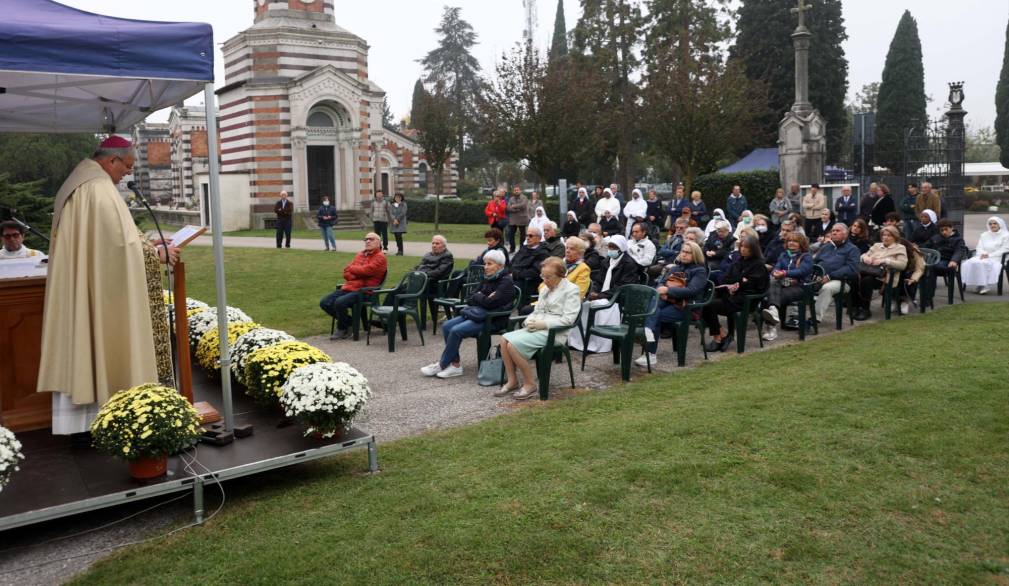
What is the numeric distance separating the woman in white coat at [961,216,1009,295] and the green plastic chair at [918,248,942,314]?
1.44 meters

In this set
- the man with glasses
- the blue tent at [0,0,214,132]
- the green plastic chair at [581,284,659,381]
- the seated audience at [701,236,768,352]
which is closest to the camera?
the blue tent at [0,0,214,132]

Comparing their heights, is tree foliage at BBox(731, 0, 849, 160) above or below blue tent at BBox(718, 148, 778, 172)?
above

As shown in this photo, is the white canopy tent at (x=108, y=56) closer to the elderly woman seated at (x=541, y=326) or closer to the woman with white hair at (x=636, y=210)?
the elderly woman seated at (x=541, y=326)

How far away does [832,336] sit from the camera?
10625 millimetres

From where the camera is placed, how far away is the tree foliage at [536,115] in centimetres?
2597

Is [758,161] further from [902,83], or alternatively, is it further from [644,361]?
[644,361]

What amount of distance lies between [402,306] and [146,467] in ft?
20.4

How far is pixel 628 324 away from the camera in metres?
8.66

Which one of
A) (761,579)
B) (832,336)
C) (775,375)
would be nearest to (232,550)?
(761,579)

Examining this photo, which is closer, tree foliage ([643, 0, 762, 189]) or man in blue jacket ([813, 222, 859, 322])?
man in blue jacket ([813, 222, 859, 322])

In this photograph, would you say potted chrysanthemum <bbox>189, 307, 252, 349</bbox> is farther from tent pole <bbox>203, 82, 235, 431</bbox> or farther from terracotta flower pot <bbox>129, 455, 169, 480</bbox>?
terracotta flower pot <bbox>129, 455, 169, 480</bbox>

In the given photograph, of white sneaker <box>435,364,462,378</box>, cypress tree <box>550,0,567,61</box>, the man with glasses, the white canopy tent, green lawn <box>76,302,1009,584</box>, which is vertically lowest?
green lawn <box>76,302,1009,584</box>

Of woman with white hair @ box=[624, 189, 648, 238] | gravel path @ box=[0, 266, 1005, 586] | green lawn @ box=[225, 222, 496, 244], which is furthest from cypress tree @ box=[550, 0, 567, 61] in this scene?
gravel path @ box=[0, 266, 1005, 586]

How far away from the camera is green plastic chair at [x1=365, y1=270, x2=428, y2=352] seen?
10.5 m
